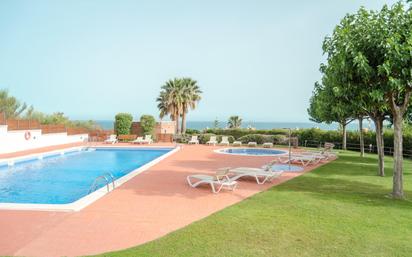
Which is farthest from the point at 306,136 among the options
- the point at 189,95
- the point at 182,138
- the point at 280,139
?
the point at 189,95

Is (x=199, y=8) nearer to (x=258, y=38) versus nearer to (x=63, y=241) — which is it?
(x=258, y=38)

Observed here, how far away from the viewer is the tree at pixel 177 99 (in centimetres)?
3544

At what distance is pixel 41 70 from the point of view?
50.8 metres

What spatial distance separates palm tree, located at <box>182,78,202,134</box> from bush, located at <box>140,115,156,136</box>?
483 cm

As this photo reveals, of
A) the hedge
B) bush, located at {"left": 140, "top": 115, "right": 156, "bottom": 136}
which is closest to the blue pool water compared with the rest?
bush, located at {"left": 140, "top": 115, "right": 156, "bottom": 136}

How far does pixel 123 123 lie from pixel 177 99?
23.6ft

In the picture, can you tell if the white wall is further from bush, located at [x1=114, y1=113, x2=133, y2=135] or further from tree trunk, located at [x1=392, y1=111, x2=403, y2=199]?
tree trunk, located at [x1=392, y1=111, x2=403, y2=199]

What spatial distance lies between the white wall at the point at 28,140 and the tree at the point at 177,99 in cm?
1035

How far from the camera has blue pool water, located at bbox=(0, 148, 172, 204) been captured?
1045 cm

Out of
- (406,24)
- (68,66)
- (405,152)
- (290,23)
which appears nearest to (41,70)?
(68,66)

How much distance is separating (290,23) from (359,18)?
15700mm

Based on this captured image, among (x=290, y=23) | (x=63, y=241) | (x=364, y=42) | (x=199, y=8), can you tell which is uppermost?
(x=199, y=8)

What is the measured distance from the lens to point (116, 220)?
6867 millimetres

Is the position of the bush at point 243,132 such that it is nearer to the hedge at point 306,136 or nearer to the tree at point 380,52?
the hedge at point 306,136
